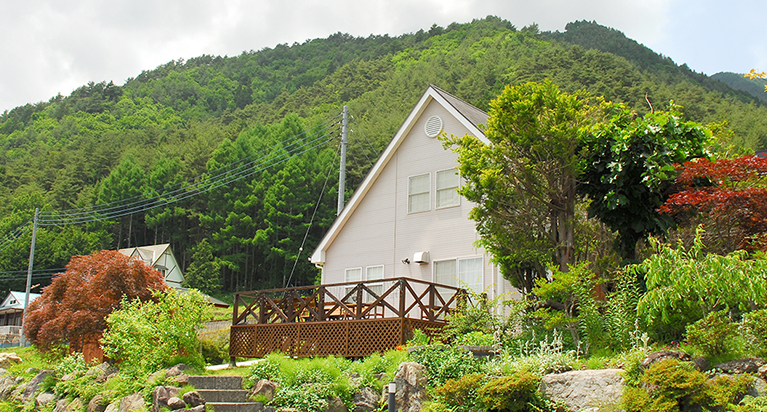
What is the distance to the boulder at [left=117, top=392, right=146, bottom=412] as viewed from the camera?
39.1ft

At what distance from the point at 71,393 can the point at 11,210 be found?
65229mm

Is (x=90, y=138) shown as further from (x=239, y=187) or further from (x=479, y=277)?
(x=479, y=277)

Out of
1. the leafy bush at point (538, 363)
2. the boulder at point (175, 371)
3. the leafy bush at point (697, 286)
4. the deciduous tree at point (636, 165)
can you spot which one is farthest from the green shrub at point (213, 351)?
the leafy bush at point (697, 286)

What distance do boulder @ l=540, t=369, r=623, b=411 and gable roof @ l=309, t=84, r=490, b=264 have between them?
27.3 feet

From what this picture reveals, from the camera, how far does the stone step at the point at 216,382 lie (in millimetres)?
11945

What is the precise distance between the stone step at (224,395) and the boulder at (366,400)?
2074mm

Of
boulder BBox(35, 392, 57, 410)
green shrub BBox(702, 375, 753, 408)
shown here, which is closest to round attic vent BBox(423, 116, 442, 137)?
green shrub BBox(702, 375, 753, 408)

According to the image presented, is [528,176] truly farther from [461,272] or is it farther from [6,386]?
[6,386]

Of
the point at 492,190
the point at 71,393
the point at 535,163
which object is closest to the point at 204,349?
the point at 71,393

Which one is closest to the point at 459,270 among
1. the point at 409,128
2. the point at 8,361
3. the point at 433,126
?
the point at 433,126

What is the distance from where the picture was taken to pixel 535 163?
13227 mm

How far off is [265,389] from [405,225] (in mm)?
7733

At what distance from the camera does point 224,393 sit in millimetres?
11695

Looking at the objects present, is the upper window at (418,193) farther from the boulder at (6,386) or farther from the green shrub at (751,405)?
the boulder at (6,386)
